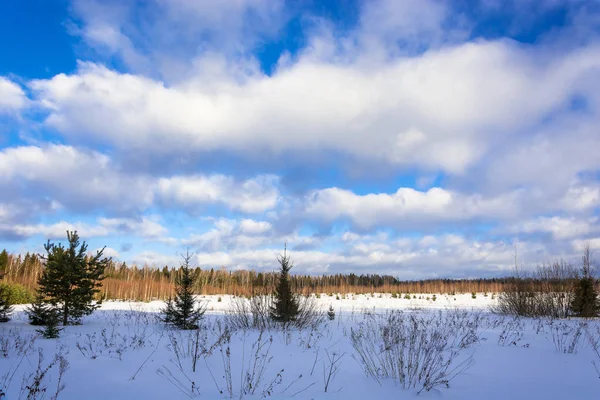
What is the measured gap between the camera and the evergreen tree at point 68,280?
12164 mm

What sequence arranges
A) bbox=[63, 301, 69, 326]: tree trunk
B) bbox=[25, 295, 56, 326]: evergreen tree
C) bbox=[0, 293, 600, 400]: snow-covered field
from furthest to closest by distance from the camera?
1. bbox=[63, 301, 69, 326]: tree trunk
2. bbox=[25, 295, 56, 326]: evergreen tree
3. bbox=[0, 293, 600, 400]: snow-covered field

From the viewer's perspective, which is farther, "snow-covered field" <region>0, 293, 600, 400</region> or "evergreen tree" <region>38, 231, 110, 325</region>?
"evergreen tree" <region>38, 231, 110, 325</region>

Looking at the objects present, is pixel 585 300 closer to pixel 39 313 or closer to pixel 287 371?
pixel 287 371

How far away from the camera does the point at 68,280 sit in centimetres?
1230

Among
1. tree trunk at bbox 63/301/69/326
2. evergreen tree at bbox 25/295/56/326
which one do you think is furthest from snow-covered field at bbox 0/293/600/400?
tree trunk at bbox 63/301/69/326

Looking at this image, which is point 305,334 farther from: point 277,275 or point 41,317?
point 41,317

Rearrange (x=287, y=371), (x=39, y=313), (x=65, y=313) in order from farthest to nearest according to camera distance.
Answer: (x=65, y=313) < (x=39, y=313) < (x=287, y=371)

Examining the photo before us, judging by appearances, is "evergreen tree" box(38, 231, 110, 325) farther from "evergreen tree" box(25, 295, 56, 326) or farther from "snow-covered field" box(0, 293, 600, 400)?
"snow-covered field" box(0, 293, 600, 400)

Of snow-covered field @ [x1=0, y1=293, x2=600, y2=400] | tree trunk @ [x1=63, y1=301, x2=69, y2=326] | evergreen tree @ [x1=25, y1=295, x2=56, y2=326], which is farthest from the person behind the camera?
tree trunk @ [x1=63, y1=301, x2=69, y2=326]

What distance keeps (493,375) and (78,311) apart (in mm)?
12711

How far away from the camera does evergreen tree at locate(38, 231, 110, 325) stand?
1216 cm

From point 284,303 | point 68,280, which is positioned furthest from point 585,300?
point 68,280

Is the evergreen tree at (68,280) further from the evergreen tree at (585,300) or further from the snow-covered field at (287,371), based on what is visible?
the evergreen tree at (585,300)

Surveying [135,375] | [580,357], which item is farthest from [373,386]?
[580,357]
